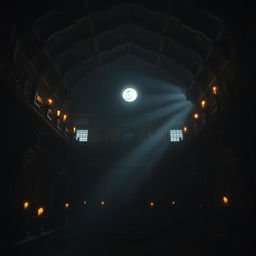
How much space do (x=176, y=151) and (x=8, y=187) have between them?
1075cm

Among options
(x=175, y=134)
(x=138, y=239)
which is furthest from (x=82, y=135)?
(x=138, y=239)

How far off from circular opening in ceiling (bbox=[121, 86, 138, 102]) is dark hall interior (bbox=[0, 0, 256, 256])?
4.2 inches

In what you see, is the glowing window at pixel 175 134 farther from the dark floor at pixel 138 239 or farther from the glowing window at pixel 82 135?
the glowing window at pixel 82 135

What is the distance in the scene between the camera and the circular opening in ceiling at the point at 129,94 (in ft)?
66.3

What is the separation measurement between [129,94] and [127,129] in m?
3.20

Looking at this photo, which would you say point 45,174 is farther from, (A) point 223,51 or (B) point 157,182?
(A) point 223,51

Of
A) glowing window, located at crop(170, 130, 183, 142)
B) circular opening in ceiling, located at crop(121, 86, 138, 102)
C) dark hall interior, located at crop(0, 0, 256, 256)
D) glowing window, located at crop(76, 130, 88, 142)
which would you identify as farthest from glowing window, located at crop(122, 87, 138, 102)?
glowing window, located at crop(76, 130, 88, 142)

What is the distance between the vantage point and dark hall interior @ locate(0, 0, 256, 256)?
845 centimetres

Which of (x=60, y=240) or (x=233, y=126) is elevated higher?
(x=233, y=126)

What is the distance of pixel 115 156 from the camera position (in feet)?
53.6

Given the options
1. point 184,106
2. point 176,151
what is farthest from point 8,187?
point 184,106

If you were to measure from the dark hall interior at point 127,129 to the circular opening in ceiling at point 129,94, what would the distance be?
0.35 feet

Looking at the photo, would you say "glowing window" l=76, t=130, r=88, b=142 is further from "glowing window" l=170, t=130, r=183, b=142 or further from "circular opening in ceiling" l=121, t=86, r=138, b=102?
"glowing window" l=170, t=130, r=183, b=142

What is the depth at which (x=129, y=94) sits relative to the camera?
20.3 metres
